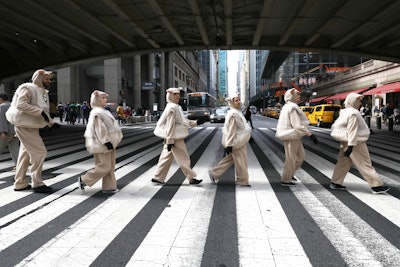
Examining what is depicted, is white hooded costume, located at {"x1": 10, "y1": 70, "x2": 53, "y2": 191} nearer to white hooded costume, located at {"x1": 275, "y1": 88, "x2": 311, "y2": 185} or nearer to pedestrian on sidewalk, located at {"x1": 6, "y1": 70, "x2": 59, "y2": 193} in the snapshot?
pedestrian on sidewalk, located at {"x1": 6, "y1": 70, "x2": 59, "y2": 193}

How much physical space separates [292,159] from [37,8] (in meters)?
11.1

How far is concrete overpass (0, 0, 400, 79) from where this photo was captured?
41.9 ft

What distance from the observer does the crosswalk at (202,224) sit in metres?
3.12

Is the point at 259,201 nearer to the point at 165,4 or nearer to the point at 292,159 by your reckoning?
the point at 292,159

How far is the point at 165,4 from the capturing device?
12.9 metres

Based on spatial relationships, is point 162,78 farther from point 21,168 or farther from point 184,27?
point 21,168

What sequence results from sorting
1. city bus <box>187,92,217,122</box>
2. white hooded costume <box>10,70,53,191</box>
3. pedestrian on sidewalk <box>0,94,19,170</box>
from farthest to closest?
city bus <box>187,92,217,122</box>
pedestrian on sidewalk <box>0,94,19,170</box>
white hooded costume <box>10,70,53,191</box>

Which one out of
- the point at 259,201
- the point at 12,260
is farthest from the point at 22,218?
the point at 259,201

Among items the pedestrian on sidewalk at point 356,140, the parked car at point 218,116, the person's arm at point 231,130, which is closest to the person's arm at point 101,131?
the person's arm at point 231,130

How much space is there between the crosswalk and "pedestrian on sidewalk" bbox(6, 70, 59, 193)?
406 millimetres

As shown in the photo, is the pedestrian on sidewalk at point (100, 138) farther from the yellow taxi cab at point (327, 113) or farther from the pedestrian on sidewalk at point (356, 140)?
the yellow taxi cab at point (327, 113)

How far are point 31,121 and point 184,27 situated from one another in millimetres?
12463

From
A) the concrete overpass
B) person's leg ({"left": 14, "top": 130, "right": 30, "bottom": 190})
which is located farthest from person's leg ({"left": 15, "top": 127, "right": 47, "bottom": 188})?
the concrete overpass

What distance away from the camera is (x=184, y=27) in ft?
54.6
